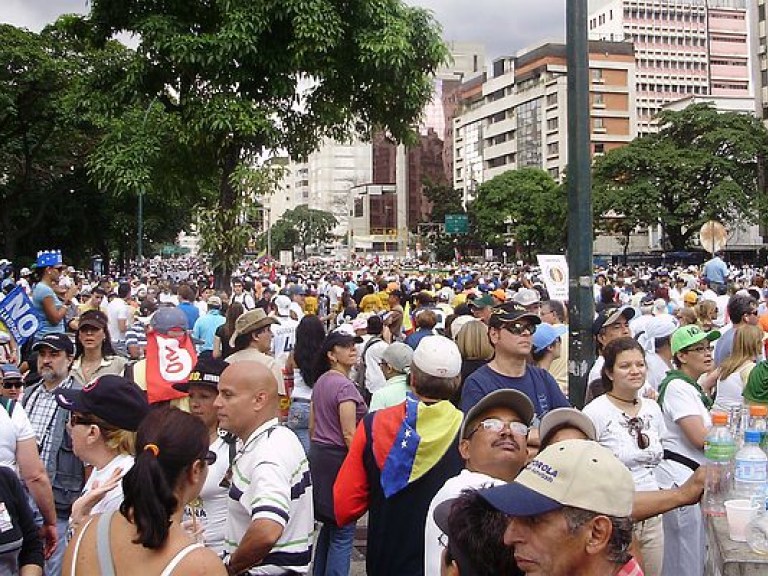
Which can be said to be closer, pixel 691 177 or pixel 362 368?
pixel 362 368

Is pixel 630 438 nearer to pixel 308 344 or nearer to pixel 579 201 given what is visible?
pixel 579 201

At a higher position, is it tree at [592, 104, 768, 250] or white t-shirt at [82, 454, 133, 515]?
tree at [592, 104, 768, 250]

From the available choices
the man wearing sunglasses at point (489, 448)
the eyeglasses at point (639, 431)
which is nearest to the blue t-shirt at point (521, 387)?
the eyeglasses at point (639, 431)

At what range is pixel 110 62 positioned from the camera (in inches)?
710

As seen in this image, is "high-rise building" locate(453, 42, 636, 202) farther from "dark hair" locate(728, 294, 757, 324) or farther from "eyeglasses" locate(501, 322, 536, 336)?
"eyeglasses" locate(501, 322, 536, 336)

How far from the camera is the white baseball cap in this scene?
4285 mm

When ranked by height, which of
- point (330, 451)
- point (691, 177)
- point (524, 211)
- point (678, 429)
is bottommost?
point (330, 451)

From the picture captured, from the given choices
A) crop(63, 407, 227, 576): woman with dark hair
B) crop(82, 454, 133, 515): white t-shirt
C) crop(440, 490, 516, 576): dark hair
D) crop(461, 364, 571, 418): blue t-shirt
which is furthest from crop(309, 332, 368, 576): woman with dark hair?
crop(440, 490, 516, 576): dark hair

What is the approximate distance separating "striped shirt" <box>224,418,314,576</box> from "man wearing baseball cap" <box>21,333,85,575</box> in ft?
5.24

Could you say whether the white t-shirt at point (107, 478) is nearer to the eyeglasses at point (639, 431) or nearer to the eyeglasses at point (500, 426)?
the eyeglasses at point (500, 426)

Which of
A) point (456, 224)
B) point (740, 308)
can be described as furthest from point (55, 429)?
point (456, 224)

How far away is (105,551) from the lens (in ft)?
9.20

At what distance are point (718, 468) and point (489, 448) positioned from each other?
3.27ft

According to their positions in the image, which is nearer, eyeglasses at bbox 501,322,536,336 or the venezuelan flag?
the venezuelan flag
